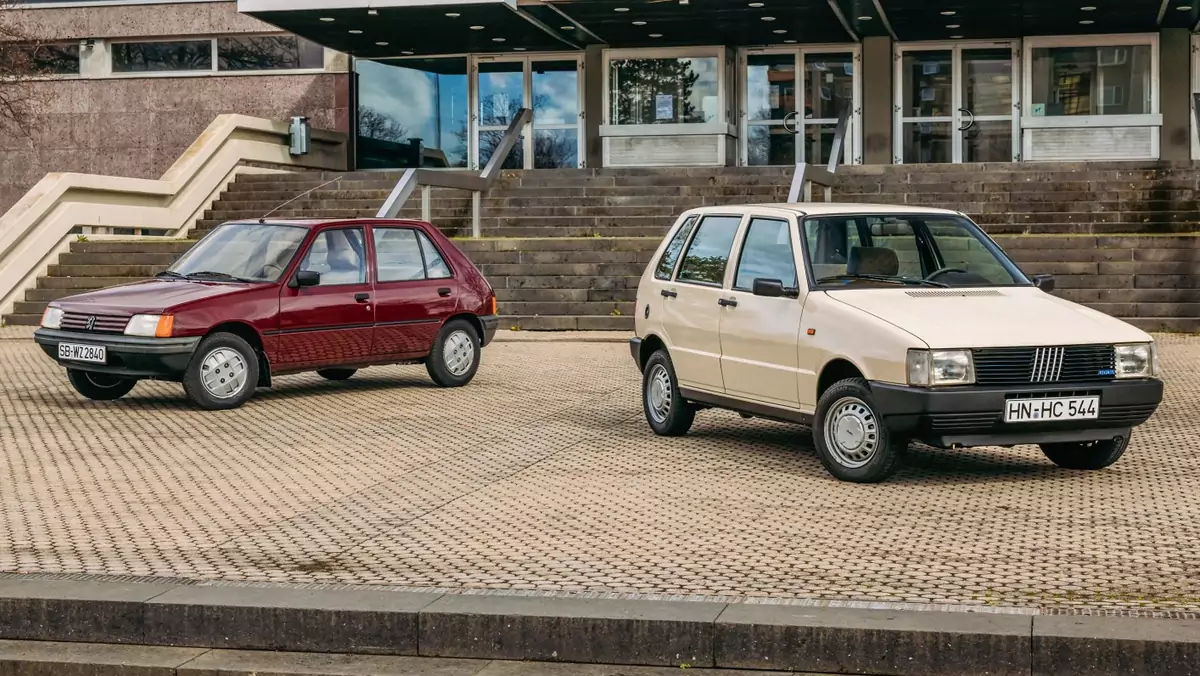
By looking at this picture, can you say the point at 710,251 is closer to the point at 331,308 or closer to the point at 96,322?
the point at 331,308

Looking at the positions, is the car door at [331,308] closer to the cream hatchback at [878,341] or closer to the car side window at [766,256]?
the cream hatchback at [878,341]

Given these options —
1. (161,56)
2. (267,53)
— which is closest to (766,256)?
(267,53)

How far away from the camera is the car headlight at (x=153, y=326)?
12.8 m

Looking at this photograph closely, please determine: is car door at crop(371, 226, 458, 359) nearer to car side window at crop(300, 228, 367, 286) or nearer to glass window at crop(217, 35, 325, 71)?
car side window at crop(300, 228, 367, 286)

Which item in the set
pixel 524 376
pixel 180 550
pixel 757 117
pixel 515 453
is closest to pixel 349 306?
pixel 524 376

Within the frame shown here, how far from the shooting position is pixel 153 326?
42.0 ft

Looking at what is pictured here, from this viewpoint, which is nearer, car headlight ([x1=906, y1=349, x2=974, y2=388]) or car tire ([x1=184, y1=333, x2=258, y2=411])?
car headlight ([x1=906, y1=349, x2=974, y2=388])

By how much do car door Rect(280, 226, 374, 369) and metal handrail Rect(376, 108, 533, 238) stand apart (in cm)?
537

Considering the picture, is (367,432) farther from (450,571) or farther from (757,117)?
(757,117)

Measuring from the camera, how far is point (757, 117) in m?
34.3

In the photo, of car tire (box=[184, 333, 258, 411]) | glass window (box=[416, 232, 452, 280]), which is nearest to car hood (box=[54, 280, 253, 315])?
car tire (box=[184, 333, 258, 411])

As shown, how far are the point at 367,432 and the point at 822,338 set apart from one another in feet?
12.0

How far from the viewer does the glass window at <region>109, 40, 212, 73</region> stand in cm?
3650

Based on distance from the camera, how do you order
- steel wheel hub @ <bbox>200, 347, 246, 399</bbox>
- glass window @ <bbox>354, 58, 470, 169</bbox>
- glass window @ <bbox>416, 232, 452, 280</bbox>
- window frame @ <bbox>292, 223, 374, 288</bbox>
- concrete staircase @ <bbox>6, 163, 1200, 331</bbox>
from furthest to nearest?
1. glass window @ <bbox>354, 58, 470, 169</bbox>
2. concrete staircase @ <bbox>6, 163, 1200, 331</bbox>
3. glass window @ <bbox>416, 232, 452, 280</bbox>
4. window frame @ <bbox>292, 223, 374, 288</bbox>
5. steel wheel hub @ <bbox>200, 347, 246, 399</bbox>
